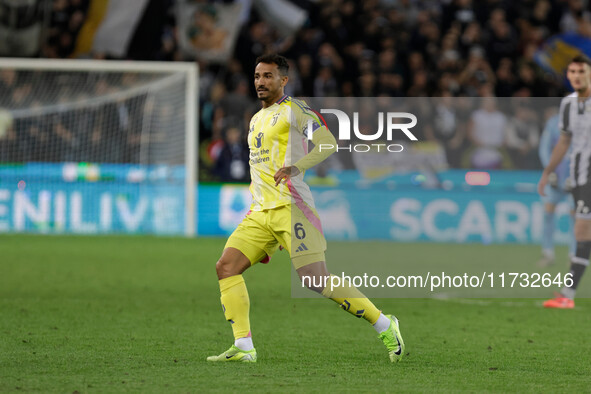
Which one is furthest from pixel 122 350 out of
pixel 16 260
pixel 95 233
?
pixel 95 233

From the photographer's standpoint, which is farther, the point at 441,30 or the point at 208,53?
the point at 441,30

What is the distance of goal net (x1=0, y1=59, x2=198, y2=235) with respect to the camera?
698 inches

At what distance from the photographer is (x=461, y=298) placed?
35.9 ft

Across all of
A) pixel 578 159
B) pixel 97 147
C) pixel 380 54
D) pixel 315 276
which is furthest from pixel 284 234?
pixel 380 54

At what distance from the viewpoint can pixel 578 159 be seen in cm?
975

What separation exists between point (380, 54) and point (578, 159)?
1133 cm

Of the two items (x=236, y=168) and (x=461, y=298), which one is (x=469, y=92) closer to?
(x=236, y=168)

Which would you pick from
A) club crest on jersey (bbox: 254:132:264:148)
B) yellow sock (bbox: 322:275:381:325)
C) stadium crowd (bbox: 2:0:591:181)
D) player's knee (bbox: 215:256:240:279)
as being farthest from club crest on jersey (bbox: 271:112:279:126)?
stadium crowd (bbox: 2:0:591:181)

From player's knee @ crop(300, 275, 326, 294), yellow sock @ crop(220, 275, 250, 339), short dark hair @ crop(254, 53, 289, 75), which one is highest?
short dark hair @ crop(254, 53, 289, 75)

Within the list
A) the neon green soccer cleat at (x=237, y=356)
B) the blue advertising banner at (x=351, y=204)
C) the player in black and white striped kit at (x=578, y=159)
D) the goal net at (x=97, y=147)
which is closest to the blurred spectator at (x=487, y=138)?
the blue advertising banner at (x=351, y=204)

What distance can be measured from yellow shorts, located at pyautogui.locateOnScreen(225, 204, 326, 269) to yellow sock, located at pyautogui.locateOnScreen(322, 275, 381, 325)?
0.22 metres

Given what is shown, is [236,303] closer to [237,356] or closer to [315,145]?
[237,356]

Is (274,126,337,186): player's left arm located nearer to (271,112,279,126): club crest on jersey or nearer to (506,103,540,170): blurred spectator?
(271,112,279,126): club crest on jersey

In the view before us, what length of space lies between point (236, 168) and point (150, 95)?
2130mm
